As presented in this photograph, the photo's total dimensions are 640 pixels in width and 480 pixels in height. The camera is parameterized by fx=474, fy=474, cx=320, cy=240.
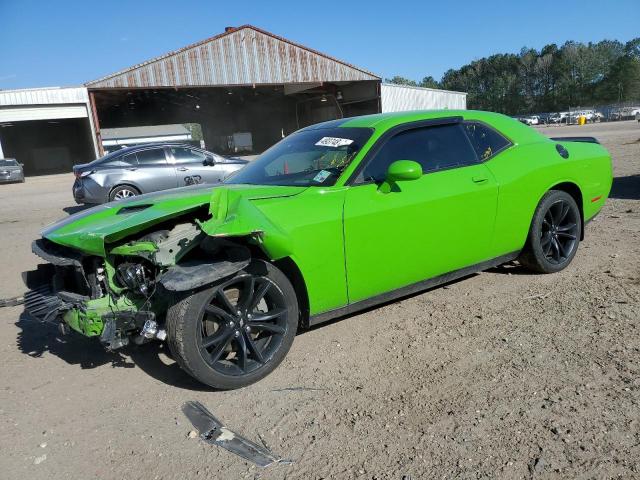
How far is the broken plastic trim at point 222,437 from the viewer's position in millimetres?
2281

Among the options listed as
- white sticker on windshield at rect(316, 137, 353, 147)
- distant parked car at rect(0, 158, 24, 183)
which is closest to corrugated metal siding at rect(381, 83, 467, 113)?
distant parked car at rect(0, 158, 24, 183)

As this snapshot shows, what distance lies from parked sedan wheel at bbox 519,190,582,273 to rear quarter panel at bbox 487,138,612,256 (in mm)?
94

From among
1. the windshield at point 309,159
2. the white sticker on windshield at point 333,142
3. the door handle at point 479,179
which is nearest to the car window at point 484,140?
the door handle at point 479,179

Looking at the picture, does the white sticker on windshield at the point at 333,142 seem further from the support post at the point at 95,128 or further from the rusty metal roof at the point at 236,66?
the support post at the point at 95,128

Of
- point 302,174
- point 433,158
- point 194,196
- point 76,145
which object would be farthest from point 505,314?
point 76,145

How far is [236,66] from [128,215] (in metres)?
25.4

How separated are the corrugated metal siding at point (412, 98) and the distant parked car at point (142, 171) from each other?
20.6 m

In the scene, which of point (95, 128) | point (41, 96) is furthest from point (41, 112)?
point (95, 128)

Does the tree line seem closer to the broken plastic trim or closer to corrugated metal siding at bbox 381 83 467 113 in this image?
→ corrugated metal siding at bbox 381 83 467 113

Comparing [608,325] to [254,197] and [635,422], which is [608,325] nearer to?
[635,422]

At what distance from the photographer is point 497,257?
406cm

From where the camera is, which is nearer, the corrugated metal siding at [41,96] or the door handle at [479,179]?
the door handle at [479,179]

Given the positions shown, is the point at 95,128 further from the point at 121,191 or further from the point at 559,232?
the point at 559,232

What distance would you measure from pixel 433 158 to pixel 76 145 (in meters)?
47.0
